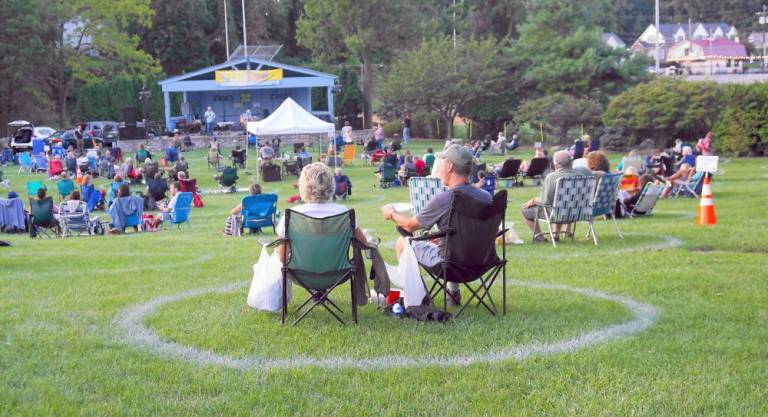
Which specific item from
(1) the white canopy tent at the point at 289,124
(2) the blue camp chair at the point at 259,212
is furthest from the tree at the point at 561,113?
(2) the blue camp chair at the point at 259,212

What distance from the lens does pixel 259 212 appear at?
1420 centimetres

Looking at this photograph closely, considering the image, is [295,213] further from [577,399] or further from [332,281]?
[577,399]

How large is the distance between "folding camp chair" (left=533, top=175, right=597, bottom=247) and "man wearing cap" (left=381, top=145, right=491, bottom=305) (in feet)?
11.2

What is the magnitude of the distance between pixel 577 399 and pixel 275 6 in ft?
211

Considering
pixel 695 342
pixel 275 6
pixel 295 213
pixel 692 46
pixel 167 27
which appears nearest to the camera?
pixel 695 342

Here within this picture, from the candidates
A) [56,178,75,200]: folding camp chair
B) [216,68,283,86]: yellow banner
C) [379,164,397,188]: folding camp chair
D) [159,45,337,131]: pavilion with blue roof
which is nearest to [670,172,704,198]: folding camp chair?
[379,164,397,188]: folding camp chair

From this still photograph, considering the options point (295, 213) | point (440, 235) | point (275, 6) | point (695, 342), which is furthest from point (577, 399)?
point (275, 6)

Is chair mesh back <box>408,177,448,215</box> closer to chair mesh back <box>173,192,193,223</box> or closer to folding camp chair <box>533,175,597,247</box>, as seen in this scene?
folding camp chair <box>533,175,597,247</box>

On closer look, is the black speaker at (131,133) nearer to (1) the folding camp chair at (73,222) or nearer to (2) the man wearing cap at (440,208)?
(1) the folding camp chair at (73,222)

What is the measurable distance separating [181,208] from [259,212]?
322 cm

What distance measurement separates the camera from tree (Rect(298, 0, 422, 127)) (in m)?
54.9

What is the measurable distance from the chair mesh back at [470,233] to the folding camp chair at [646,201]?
7820mm

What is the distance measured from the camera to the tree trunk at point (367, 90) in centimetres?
5478

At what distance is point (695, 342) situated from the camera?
5.70m
